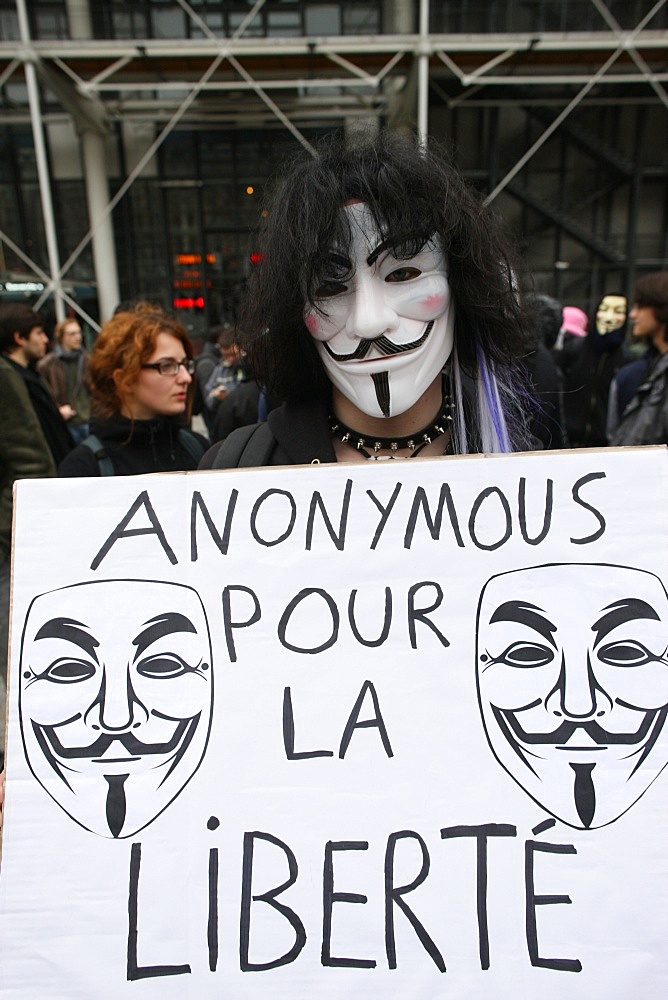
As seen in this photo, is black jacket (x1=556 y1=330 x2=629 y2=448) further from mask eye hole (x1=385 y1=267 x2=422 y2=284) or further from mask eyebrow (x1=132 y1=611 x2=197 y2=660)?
mask eyebrow (x1=132 y1=611 x2=197 y2=660)

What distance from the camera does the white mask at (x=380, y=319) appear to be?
1.05 metres

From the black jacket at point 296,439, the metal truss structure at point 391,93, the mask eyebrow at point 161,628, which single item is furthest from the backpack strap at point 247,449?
the metal truss structure at point 391,93

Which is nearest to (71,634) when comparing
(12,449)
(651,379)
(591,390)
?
(12,449)

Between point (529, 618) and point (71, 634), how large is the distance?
64 centimetres

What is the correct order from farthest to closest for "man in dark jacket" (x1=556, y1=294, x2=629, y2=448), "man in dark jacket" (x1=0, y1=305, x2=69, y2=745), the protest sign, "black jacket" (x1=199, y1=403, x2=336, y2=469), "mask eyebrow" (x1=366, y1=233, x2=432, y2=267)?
1. "man in dark jacket" (x1=556, y1=294, x2=629, y2=448)
2. "man in dark jacket" (x1=0, y1=305, x2=69, y2=745)
3. "black jacket" (x1=199, y1=403, x2=336, y2=469)
4. "mask eyebrow" (x1=366, y1=233, x2=432, y2=267)
5. the protest sign

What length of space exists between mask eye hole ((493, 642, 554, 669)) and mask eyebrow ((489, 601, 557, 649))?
18 millimetres

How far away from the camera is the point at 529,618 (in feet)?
2.98

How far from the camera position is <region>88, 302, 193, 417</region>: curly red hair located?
200 centimetres

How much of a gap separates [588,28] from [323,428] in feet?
34.6

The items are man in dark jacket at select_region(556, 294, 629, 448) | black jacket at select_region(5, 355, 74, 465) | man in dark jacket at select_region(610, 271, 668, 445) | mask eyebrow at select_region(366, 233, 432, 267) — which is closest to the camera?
mask eyebrow at select_region(366, 233, 432, 267)

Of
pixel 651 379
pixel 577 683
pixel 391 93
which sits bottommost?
pixel 577 683

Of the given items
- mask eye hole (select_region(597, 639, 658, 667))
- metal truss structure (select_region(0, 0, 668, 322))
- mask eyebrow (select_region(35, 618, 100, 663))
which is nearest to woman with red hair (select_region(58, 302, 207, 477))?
mask eyebrow (select_region(35, 618, 100, 663))

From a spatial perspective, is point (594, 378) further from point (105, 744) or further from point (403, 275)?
point (105, 744)

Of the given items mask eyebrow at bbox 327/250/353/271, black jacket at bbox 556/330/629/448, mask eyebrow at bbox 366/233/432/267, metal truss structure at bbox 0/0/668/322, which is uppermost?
metal truss structure at bbox 0/0/668/322
